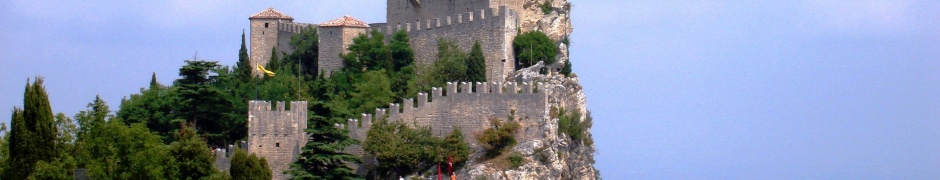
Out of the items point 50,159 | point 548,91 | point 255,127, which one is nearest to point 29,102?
point 50,159

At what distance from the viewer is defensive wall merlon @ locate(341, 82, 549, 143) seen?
78250mm

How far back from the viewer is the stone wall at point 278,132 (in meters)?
77.9

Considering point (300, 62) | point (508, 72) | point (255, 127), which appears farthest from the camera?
point (300, 62)

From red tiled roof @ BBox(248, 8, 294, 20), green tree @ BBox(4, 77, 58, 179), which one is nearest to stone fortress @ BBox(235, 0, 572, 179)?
red tiled roof @ BBox(248, 8, 294, 20)

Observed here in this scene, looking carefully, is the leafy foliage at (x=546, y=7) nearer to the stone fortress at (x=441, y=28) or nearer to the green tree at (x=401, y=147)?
the stone fortress at (x=441, y=28)

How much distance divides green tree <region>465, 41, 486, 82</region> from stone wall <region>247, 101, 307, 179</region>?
641 centimetres

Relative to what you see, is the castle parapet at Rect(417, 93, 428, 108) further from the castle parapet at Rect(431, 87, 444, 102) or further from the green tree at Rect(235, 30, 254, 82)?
the green tree at Rect(235, 30, 254, 82)

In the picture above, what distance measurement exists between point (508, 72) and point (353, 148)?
712cm

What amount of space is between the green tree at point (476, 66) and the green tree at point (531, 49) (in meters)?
1.54

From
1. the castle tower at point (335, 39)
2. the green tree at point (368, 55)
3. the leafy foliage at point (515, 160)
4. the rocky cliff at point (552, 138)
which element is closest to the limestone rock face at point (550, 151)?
the rocky cliff at point (552, 138)

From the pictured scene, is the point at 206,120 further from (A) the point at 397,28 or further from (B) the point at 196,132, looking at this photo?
(A) the point at 397,28

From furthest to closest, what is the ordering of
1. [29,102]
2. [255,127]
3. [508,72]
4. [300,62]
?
[300,62] < [508,72] < [255,127] < [29,102]

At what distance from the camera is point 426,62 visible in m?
85.0

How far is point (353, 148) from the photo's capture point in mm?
78438
